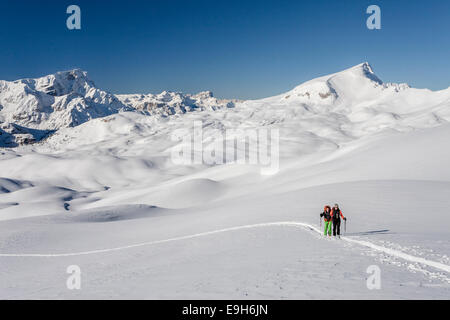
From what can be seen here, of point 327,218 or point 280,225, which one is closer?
point 327,218

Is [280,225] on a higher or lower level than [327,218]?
lower

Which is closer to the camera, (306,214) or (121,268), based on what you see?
(121,268)

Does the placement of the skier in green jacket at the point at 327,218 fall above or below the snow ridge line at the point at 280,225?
above

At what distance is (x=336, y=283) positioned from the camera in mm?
8484

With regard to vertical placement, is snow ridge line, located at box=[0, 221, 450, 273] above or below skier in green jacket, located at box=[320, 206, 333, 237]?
below

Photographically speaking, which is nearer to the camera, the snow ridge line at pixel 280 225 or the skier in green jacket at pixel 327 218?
the snow ridge line at pixel 280 225

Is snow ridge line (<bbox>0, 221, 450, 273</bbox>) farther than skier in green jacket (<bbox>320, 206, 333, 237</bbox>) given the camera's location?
No

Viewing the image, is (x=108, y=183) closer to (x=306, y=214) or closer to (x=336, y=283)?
(x=306, y=214)
